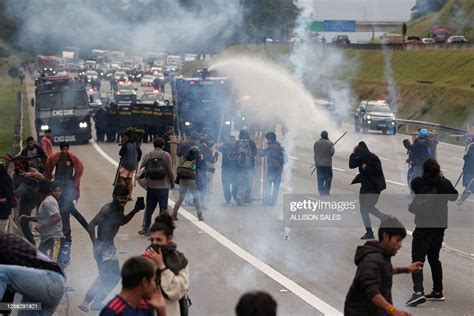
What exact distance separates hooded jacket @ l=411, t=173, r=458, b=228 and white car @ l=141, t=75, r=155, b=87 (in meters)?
57.6

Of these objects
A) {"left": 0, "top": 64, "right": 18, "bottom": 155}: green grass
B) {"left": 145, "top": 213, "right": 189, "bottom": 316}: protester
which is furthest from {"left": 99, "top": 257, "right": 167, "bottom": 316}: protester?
{"left": 0, "top": 64, "right": 18, "bottom": 155}: green grass

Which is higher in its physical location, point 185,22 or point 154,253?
point 185,22

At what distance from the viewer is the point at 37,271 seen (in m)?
7.88

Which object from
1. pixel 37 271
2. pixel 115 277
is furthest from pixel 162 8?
pixel 37 271

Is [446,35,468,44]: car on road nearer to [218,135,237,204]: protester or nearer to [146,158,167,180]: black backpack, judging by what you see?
[218,135,237,204]: protester

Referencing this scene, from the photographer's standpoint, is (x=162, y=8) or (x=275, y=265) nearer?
(x=275, y=265)

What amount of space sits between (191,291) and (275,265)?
2167 mm

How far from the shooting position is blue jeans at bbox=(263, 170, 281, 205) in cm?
2195

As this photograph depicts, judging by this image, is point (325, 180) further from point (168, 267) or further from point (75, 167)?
point (168, 267)

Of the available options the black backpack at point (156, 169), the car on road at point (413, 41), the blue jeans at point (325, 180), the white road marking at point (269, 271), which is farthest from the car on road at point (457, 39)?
the black backpack at point (156, 169)

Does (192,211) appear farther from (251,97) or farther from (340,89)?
(340,89)

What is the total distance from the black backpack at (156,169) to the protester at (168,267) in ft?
31.3

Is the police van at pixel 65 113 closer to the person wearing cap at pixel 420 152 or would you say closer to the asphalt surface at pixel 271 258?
the asphalt surface at pixel 271 258

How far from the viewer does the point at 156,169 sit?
698 inches
